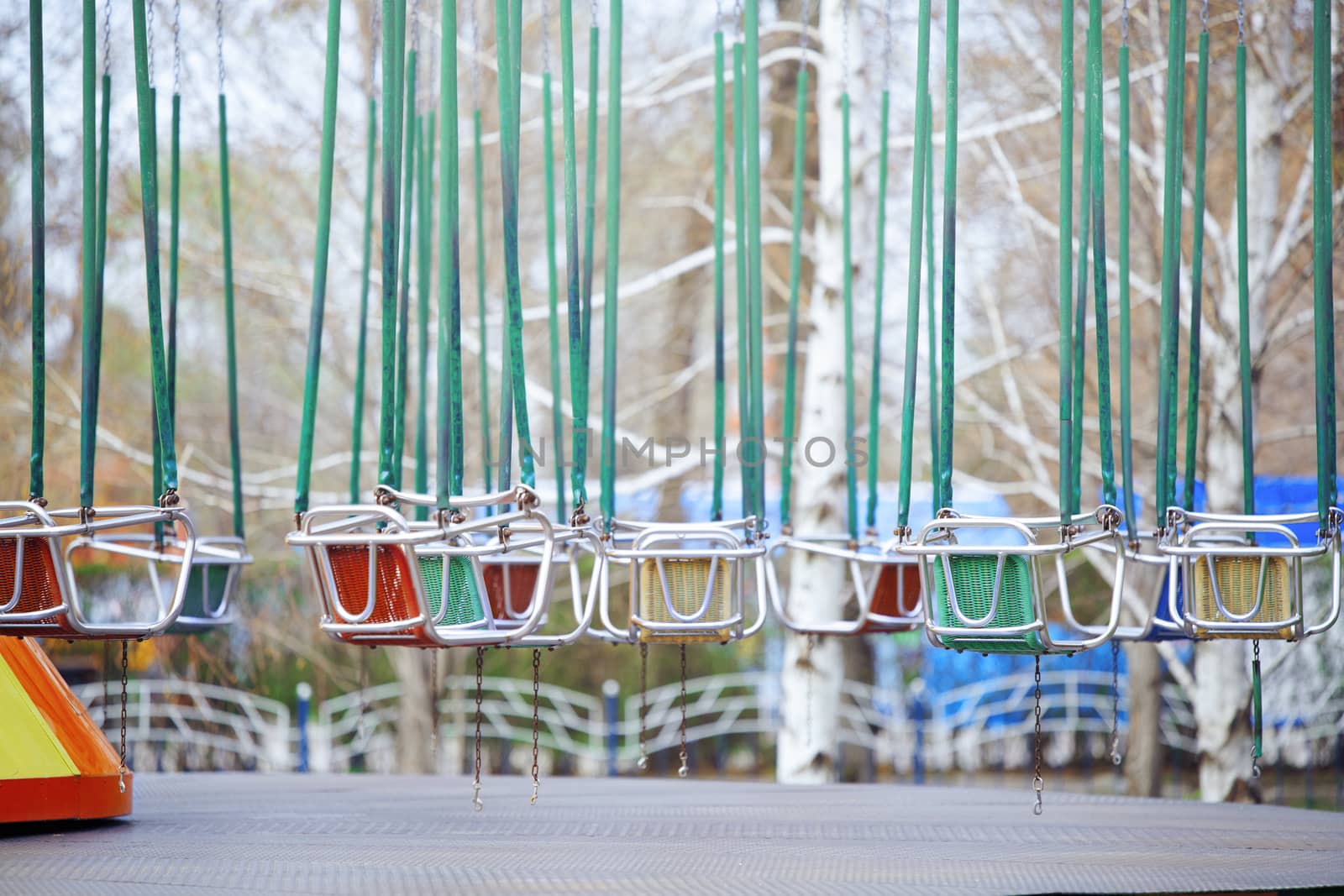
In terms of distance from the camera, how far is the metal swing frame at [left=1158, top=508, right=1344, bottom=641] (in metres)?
4.39

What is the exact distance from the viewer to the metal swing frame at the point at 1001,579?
13.3 ft

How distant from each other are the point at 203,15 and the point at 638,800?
5819mm

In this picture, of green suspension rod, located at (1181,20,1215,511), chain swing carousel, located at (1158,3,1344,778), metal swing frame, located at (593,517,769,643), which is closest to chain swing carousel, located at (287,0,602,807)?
metal swing frame, located at (593,517,769,643)

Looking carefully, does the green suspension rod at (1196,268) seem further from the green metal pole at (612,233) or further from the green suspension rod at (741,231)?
the green metal pole at (612,233)

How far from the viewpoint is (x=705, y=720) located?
11469 millimetres

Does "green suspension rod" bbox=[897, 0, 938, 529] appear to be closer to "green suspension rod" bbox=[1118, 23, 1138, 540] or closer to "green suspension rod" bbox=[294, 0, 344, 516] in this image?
"green suspension rod" bbox=[1118, 23, 1138, 540]

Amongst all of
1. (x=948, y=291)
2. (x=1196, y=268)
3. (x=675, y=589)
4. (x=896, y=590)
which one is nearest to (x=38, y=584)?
(x=675, y=589)

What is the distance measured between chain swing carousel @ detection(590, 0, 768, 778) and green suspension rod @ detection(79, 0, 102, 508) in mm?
1528

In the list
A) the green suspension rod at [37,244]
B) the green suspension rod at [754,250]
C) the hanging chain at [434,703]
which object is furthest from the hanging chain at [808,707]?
the green suspension rod at [37,244]

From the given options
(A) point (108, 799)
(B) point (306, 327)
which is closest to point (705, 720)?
(B) point (306, 327)

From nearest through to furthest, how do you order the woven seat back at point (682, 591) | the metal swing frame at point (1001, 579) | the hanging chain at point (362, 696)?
the metal swing frame at point (1001, 579)
the woven seat back at point (682, 591)
the hanging chain at point (362, 696)

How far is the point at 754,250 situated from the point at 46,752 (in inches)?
115

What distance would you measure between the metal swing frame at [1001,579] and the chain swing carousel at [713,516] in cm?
61

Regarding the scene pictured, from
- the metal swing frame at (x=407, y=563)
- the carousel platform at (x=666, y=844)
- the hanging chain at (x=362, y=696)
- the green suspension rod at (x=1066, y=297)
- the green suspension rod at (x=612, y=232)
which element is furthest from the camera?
the hanging chain at (x=362, y=696)
